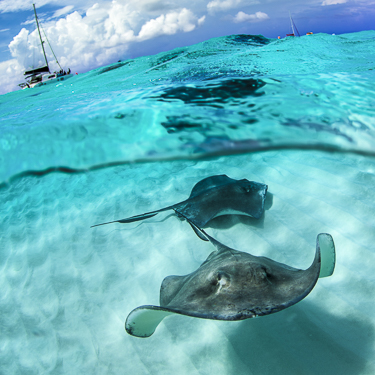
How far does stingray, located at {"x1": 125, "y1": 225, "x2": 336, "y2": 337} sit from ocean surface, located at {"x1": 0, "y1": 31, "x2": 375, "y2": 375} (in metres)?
0.60

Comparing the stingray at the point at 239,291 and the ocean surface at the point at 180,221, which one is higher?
the stingray at the point at 239,291

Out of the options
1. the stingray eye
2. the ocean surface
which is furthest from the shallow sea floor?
the stingray eye

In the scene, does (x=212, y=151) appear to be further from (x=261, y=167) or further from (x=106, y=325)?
(x=106, y=325)

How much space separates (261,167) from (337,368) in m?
3.66

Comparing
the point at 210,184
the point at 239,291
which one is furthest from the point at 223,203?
the point at 239,291

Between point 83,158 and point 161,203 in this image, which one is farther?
point 83,158

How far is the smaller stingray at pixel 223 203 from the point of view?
10.4ft

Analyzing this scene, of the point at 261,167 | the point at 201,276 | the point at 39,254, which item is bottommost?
the point at 261,167

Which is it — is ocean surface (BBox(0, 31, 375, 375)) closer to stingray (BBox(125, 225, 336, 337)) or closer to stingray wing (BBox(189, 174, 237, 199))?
stingray wing (BBox(189, 174, 237, 199))

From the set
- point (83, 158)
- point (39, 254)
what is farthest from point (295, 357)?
point (83, 158)

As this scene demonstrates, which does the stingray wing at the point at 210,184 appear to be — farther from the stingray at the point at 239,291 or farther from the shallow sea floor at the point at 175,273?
the stingray at the point at 239,291

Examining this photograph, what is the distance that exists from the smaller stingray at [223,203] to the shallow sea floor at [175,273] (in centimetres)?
19

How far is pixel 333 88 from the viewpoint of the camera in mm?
6055

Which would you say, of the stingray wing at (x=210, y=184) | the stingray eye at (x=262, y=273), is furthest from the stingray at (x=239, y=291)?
the stingray wing at (x=210, y=184)
